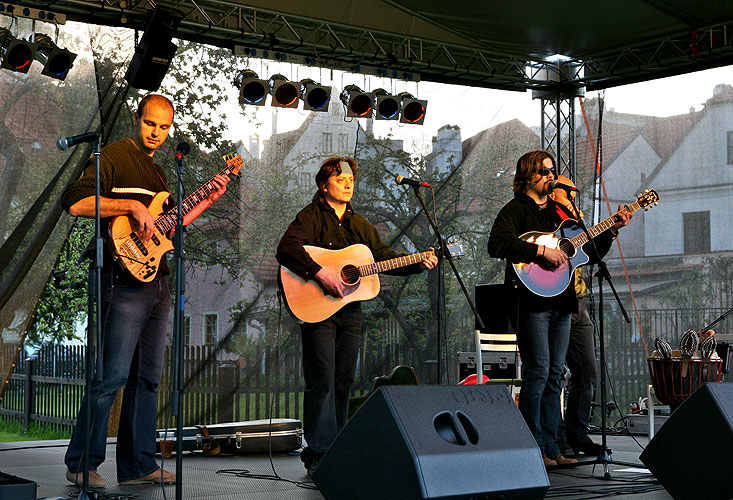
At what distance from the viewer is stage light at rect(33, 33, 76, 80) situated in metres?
6.28

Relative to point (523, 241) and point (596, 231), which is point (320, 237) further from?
point (596, 231)

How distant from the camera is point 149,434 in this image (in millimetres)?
4363

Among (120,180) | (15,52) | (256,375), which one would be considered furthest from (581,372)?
(15,52)

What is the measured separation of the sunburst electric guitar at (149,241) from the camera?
13.9ft

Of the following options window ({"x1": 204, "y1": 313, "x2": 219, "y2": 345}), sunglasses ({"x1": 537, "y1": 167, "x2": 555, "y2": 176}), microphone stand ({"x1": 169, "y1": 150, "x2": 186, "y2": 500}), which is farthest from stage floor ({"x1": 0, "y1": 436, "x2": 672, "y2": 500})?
sunglasses ({"x1": 537, "y1": 167, "x2": 555, "y2": 176})

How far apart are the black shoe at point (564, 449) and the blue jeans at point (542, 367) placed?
562 mm

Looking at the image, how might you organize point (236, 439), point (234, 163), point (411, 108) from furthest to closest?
1. point (411, 108)
2. point (236, 439)
3. point (234, 163)

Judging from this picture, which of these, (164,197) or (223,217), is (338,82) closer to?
(223,217)

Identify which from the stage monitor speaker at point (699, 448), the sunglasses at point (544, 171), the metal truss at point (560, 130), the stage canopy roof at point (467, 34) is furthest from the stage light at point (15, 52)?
the stage monitor speaker at point (699, 448)

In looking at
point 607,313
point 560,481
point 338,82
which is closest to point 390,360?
point 607,313

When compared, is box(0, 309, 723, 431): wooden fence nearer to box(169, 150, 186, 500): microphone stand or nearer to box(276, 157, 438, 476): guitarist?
box(276, 157, 438, 476): guitarist

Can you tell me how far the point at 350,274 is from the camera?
489cm

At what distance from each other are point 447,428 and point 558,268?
7.19ft

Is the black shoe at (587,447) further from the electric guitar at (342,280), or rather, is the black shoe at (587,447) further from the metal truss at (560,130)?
the metal truss at (560,130)
